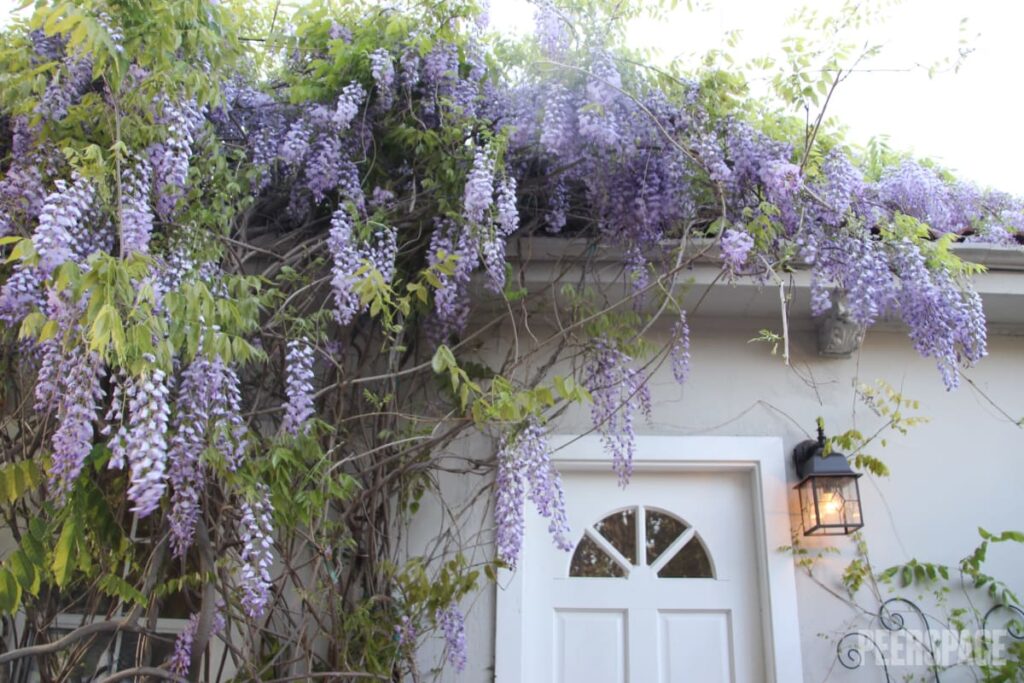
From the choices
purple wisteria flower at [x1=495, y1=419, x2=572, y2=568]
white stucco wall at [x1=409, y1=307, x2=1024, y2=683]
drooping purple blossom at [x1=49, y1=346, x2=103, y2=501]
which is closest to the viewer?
drooping purple blossom at [x1=49, y1=346, x2=103, y2=501]

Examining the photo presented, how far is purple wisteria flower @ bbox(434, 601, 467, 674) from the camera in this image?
9.17ft

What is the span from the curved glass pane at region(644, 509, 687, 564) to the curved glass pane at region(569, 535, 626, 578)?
14 centimetres

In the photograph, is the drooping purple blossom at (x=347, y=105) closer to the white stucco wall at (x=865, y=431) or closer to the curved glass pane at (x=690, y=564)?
the white stucco wall at (x=865, y=431)

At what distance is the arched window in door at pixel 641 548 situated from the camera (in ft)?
10.3

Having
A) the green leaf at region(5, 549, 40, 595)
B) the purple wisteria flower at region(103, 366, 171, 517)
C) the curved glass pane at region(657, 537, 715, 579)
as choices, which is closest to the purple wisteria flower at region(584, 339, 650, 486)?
the curved glass pane at region(657, 537, 715, 579)

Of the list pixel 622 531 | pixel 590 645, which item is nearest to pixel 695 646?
pixel 590 645

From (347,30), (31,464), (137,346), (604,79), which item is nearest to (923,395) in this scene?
(604,79)

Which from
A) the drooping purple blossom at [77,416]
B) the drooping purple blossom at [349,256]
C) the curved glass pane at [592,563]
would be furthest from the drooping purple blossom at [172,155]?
the curved glass pane at [592,563]

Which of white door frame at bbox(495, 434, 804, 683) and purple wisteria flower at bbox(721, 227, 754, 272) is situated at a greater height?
purple wisteria flower at bbox(721, 227, 754, 272)

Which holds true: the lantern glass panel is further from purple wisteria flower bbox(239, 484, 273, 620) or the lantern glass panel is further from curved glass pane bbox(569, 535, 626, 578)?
purple wisteria flower bbox(239, 484, 273, 620)

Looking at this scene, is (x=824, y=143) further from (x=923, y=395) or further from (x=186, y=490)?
(x=186, y=490)

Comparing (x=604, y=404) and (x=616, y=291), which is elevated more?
(x=616, y=291)

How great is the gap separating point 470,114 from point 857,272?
1452mm

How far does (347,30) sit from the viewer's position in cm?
309
